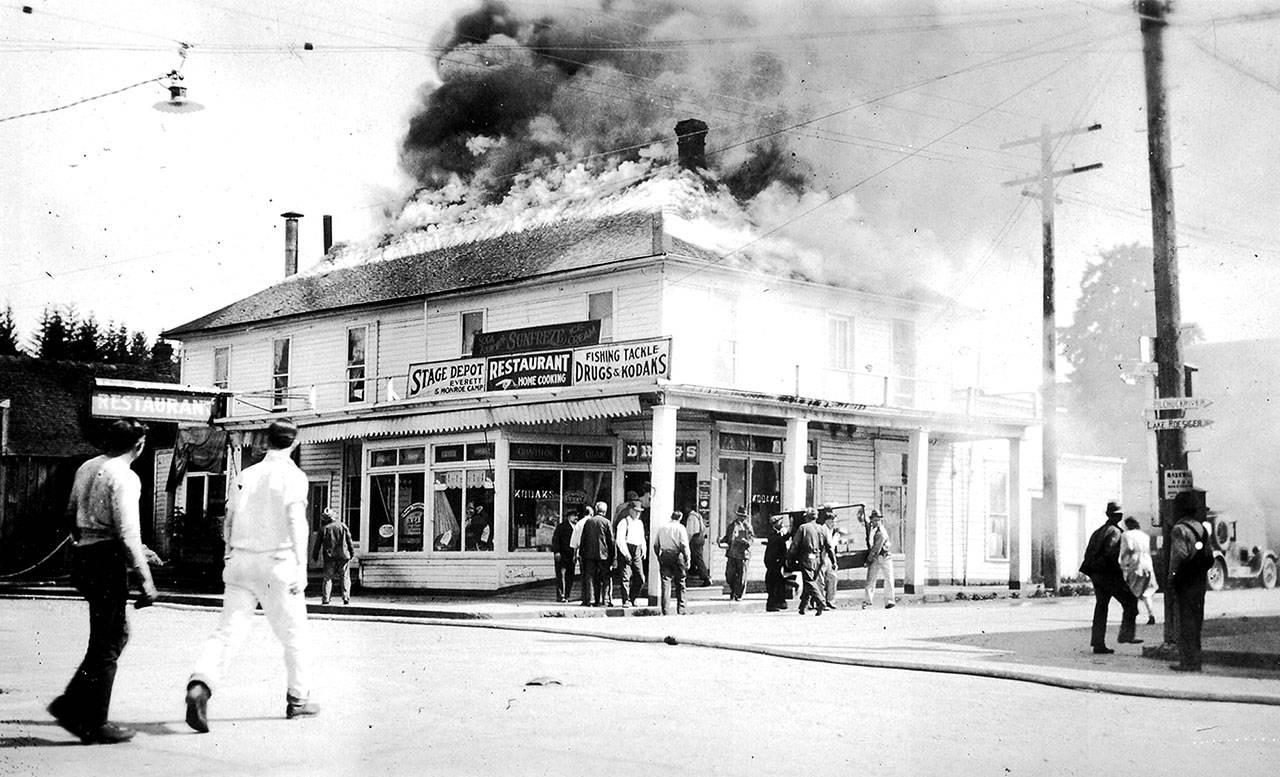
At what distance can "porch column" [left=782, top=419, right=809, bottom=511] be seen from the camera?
23375 millimetres

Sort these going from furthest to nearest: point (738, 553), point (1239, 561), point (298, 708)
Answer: point (1239, 561)
point (738, 553)
point (298, 708)

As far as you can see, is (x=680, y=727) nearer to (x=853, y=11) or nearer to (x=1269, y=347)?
(x=853, y=11)

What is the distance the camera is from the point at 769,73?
11742mm

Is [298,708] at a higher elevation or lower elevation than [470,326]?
lower

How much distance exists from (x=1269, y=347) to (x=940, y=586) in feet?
50.3

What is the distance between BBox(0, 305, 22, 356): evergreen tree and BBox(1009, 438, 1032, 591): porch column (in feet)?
81.2

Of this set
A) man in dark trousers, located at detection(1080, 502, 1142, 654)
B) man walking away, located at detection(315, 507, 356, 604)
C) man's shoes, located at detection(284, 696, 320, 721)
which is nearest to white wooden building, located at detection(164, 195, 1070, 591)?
man walking away, located at detection(315, 507, 356, 604)

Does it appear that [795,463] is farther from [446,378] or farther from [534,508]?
[446,378]

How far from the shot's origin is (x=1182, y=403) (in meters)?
11.9

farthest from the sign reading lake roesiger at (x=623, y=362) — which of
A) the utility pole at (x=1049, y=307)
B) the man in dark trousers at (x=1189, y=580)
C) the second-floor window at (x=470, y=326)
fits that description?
the man in dark trousers at (x=1189, y=580)

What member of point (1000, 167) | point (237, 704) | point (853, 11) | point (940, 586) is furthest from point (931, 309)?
point (237, 704)

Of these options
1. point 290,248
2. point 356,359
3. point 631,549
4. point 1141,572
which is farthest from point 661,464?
point 290,248

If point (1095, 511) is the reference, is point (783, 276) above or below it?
above

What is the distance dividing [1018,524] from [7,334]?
2634 cm
